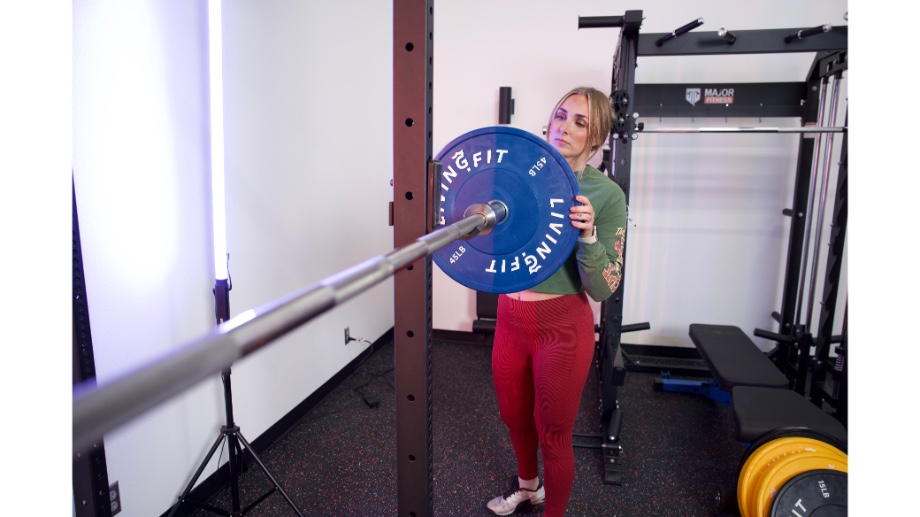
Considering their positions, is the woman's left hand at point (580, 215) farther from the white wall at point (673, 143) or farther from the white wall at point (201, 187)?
the white wall at point (673, 143)

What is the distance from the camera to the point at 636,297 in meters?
3.29

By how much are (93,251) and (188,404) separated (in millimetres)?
647

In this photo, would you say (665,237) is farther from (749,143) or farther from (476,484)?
(476,484)

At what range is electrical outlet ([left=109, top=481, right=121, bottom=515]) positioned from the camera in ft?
4.60

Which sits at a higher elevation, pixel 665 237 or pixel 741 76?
pixel 741 76

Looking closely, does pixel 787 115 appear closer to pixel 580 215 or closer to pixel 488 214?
pixel 580 215

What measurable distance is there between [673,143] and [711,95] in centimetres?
38

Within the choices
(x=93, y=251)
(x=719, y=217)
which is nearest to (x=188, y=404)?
(x=93, y=251)

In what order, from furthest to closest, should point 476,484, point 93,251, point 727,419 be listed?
1. point 727,419
2. point 476,484
3. point 93,251

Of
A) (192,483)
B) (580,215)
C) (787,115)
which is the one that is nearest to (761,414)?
(580,215)

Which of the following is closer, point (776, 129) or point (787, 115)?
point (776, 129)

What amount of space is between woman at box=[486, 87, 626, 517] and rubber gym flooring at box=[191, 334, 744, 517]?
0.52 meters

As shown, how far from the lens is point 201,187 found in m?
1.71

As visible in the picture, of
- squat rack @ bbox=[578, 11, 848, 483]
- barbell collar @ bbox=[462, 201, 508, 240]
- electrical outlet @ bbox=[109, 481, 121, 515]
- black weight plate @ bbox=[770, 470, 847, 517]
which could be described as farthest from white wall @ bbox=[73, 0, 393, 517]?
black weight plate @ bbox=[770, 470, 847, 517]
